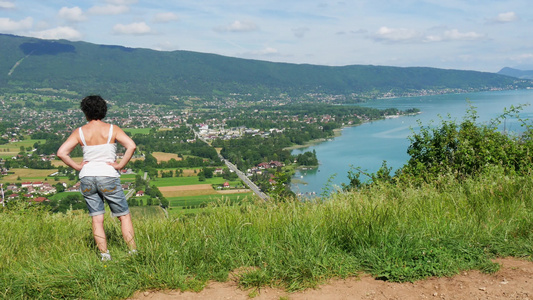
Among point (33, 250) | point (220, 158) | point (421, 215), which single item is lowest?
point (220, 158)

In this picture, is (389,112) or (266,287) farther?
(389,112)

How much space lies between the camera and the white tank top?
11.3 feet

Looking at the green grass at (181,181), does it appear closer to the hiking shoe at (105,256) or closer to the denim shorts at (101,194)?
the denim shorts at (101,194)

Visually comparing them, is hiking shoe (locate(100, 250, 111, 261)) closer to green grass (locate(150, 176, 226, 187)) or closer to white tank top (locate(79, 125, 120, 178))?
white tank top (locate(79, 125, 120, 178))

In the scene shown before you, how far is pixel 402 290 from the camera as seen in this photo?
269 cm

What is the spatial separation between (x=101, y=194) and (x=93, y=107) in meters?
0.76

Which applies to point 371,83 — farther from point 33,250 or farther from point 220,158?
point 33,250

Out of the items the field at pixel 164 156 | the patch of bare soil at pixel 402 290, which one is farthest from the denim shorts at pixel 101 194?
the field at pixel 164 156

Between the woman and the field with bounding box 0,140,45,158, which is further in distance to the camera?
the field with bounding box 0,140,45,158

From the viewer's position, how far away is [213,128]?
3081 inches

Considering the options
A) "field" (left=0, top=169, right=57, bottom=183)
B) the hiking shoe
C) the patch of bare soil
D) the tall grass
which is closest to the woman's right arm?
the tall grass

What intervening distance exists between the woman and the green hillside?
5218 inches

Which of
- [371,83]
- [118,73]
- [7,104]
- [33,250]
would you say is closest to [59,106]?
[7,104]

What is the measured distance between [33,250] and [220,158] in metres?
44.0
